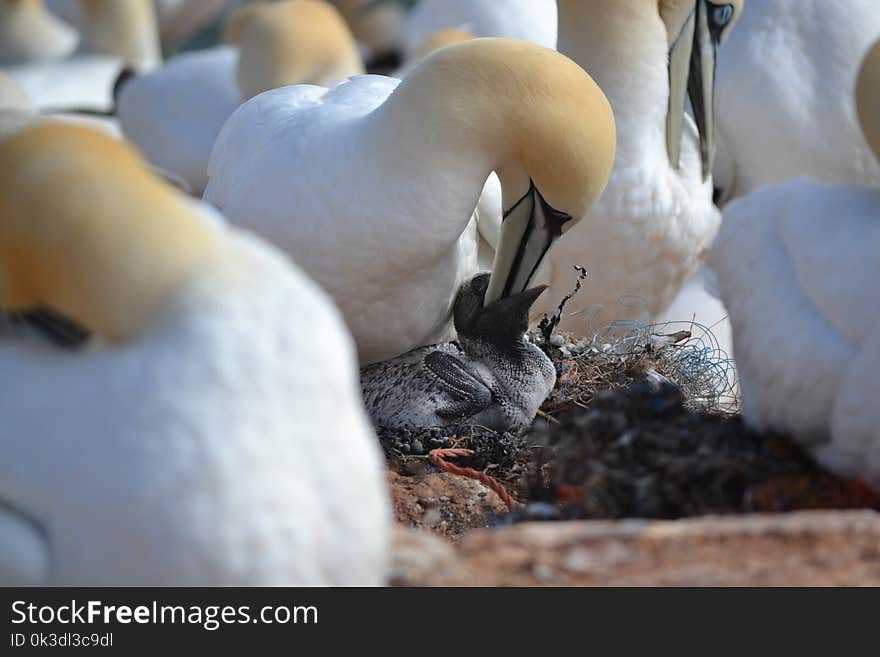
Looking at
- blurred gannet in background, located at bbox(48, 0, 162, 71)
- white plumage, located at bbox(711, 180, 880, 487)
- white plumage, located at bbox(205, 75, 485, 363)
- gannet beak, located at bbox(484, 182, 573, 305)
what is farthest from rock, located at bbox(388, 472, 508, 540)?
blurred gannet in background, located at bbox(48, 0, 162, 71)

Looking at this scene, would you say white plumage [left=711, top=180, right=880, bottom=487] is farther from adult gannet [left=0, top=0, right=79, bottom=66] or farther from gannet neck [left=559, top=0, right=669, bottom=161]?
adult gannet [left=0, top=0, right=79, bottom=66]

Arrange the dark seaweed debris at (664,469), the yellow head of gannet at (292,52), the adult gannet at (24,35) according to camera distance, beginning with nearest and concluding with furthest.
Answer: the dark seaweed debris at (664,469)
the yellow head of gannet at (292,52)
the adult gannet at (24,35)

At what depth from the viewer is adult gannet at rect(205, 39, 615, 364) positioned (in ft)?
15.8

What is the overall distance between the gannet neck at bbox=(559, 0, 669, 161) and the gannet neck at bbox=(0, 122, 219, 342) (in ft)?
12.1

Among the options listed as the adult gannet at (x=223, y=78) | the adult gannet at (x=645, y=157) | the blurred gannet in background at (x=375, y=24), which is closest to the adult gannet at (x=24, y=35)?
the adult gannet at (x=223, y=78)

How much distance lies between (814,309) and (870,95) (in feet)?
2.07

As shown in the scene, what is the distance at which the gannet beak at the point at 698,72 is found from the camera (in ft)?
22.0

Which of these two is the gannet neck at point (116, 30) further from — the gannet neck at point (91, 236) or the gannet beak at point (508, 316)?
the gannet neck at point (91, 236)

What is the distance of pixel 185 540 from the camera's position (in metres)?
2.73

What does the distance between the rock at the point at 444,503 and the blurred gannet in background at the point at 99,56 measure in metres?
8.16

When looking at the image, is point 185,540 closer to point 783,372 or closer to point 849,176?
point 783,372

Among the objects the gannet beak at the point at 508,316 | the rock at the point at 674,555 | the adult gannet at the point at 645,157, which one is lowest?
the rock at the point at 674,555

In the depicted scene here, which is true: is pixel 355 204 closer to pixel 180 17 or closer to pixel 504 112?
pixel 504 112
